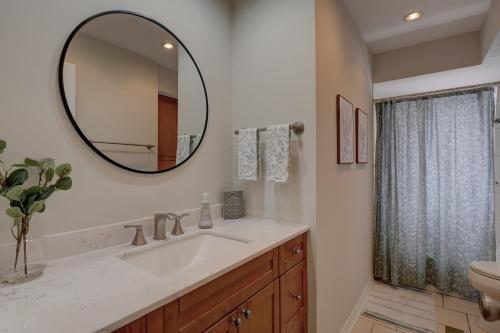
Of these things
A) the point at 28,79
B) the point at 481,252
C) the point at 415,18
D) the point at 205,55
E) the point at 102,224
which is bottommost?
the point at 481,252

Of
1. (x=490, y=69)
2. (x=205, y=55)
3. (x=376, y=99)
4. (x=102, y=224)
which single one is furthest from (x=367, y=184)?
(x=102, y=224)

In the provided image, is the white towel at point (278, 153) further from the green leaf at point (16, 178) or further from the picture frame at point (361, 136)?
the green leaf at point (16, 178)

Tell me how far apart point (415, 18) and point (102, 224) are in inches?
105

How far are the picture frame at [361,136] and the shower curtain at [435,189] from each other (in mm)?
488

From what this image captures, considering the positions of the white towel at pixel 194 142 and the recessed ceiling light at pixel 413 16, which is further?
the recessed ceiling light at pixel 413 16

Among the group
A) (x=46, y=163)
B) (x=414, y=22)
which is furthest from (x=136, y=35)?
(x=414, y=22)

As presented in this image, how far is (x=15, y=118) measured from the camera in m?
0.90

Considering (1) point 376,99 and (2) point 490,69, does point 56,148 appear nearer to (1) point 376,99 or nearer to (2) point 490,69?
(1) point 376,99

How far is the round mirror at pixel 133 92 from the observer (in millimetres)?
1077

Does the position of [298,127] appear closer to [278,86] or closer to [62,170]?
Result: [278,86]

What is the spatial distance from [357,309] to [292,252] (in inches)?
51.3

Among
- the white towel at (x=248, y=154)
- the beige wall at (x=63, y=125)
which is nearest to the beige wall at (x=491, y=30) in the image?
the white towel at (x=248, y=154)

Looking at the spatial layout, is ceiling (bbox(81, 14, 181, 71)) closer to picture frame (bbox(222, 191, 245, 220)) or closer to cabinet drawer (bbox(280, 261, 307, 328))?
picture frame (bbox(222, 191, 245, 220))

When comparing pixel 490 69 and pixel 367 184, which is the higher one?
pixel 490 69
